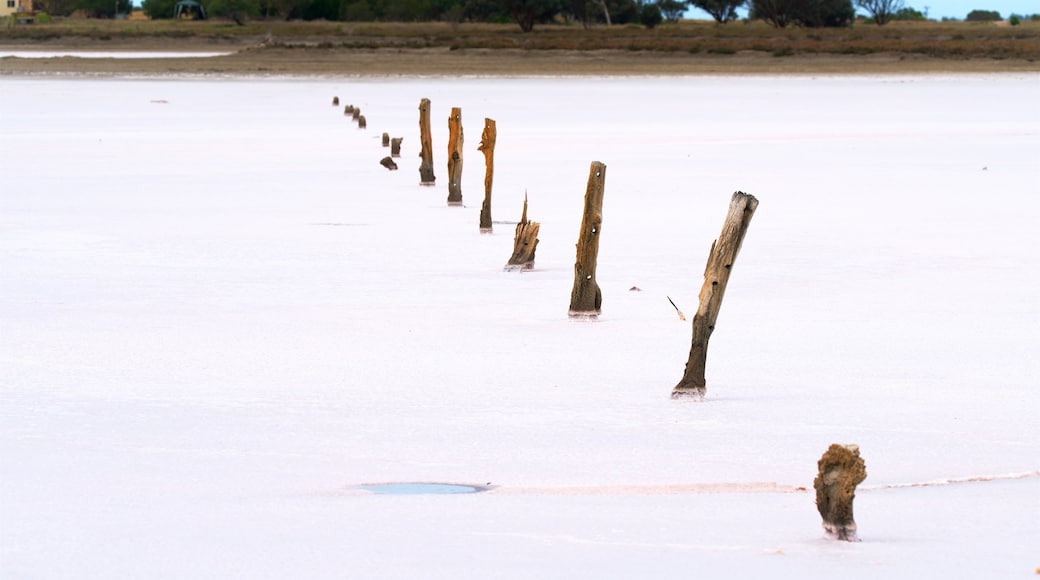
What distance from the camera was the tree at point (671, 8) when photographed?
105812 mm

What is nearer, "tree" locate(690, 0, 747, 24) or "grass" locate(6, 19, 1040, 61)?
"grass" locate(6, 19, 1040, 61)

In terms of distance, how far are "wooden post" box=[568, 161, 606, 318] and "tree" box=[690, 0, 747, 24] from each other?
93.2 m

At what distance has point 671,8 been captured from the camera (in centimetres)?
10625

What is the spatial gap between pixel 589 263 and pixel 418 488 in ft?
12.3

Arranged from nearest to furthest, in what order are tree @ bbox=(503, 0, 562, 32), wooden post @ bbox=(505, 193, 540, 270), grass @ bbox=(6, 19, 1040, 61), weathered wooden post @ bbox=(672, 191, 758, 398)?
1. weathered wooden post @ bbox=(672, 191, 758, 398)
2. wooden post @ bbox=(505, 193, 540, 270)
3. grass @ bbox=(6, 19, 1040, 61)
4. tree @ bbox=(503, 0, 562, 32)

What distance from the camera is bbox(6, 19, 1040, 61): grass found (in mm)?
68500

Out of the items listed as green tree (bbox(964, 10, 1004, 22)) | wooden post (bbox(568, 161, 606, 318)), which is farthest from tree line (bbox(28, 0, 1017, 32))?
wooden post (bbox(568, 161, 606, 318))

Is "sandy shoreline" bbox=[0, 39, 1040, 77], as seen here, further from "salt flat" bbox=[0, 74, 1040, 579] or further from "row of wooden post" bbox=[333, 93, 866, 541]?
"row of wooden post" bbox=[333, 93, 866, 541]

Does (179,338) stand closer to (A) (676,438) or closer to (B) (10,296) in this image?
(B) (10,296)

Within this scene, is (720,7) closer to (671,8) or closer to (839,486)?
(671,8)

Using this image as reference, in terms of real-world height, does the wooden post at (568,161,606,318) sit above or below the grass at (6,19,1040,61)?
above

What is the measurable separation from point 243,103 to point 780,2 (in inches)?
2493

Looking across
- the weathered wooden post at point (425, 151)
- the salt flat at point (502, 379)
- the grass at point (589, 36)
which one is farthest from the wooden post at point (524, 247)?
the grass at point (589, 36)

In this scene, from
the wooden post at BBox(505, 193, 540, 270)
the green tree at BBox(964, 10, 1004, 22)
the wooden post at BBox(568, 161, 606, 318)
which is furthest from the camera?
the green tree at BBox(964, 10, 1004, 22)
